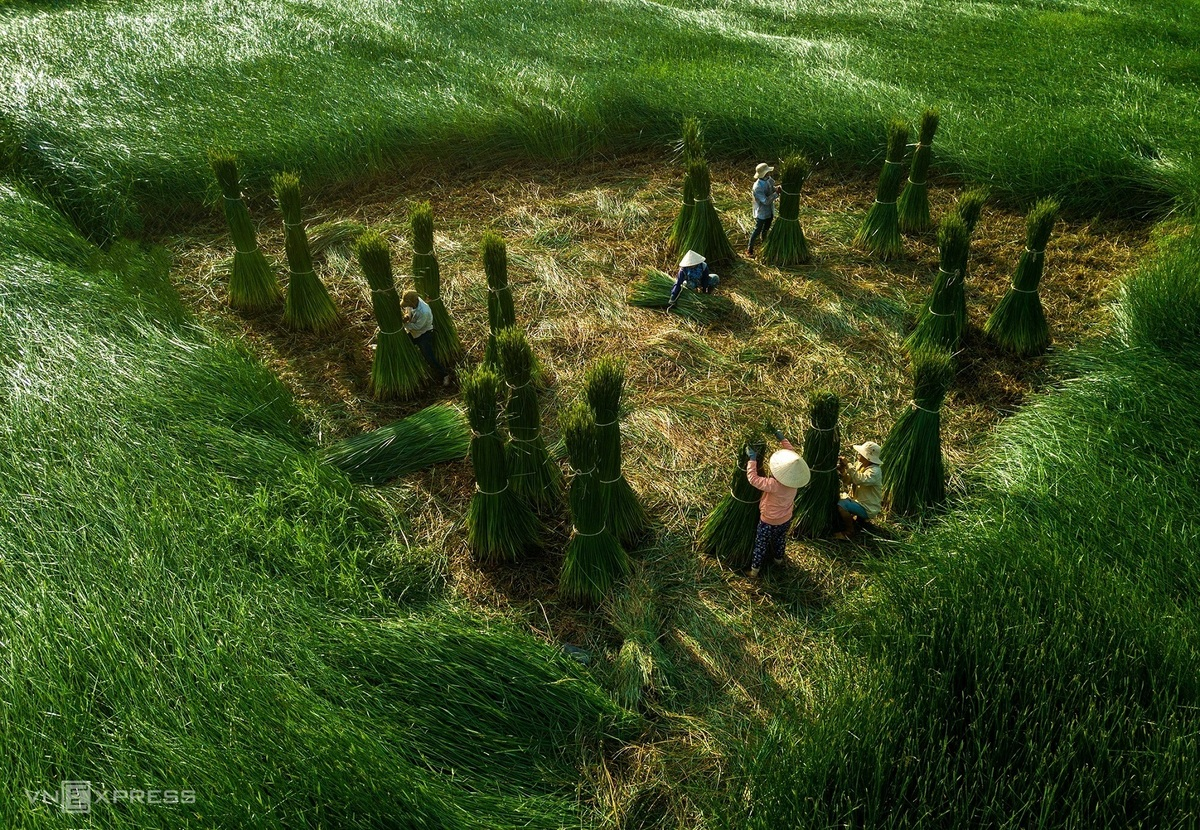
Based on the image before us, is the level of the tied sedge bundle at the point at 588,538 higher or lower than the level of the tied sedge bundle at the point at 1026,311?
lower

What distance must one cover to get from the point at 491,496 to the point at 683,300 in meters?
2.37

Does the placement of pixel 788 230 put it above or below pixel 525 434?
above

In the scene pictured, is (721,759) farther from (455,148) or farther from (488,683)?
(455,148)

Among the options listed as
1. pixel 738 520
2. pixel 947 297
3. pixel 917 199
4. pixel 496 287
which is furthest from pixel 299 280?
pixel 917 199

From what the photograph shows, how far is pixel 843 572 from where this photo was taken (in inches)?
141

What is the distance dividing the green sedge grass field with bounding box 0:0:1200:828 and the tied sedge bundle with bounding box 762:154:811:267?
0.65 ft

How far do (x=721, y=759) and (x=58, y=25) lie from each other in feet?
29.8

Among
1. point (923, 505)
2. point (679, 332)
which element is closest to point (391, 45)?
point (679, 332)

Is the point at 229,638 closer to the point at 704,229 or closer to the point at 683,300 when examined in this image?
the point at 683,300

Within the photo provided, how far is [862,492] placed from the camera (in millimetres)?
Result: 3729

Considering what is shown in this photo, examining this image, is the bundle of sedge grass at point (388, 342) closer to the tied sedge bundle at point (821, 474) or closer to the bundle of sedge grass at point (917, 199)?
the tied sedge bundle at point (821, 474)

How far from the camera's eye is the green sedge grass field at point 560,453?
2.48 metres

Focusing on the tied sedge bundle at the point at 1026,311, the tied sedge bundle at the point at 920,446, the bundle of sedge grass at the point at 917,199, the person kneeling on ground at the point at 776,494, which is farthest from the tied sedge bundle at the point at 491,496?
the bundle of sedge grass at the point at 917,199

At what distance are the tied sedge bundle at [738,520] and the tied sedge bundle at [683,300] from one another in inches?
74.0
